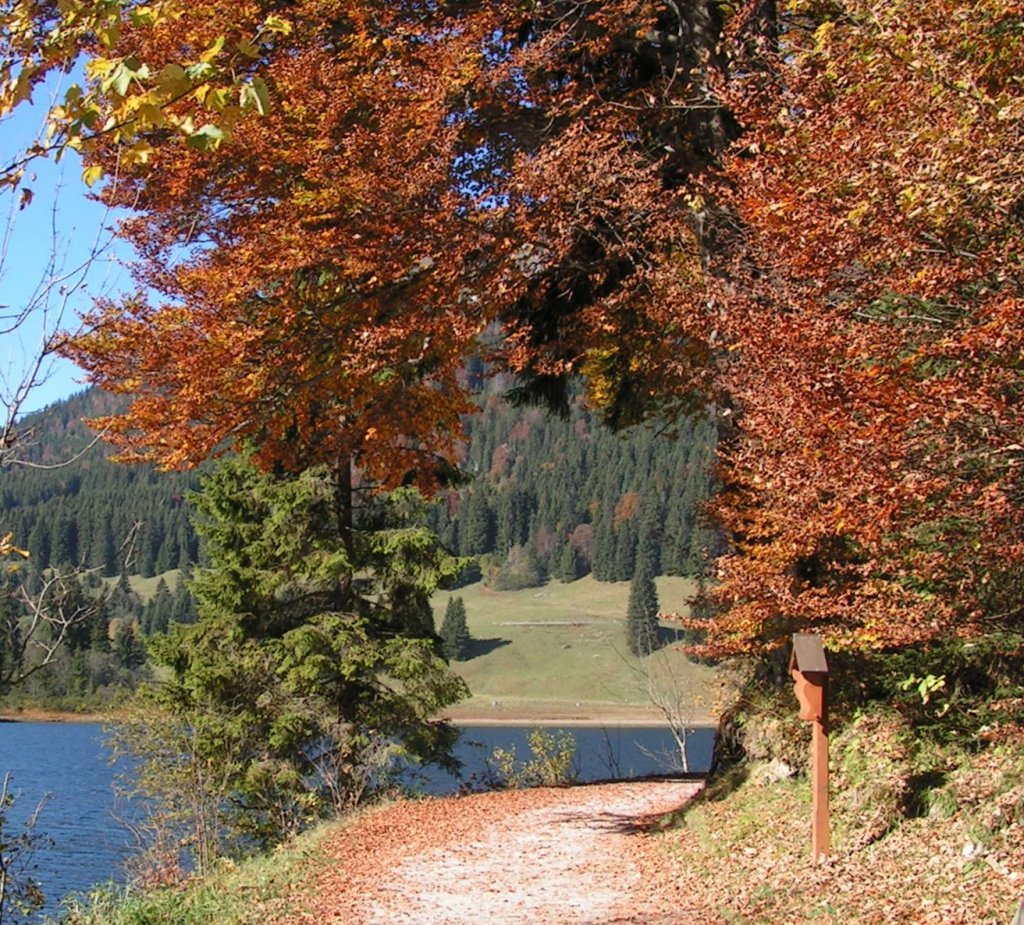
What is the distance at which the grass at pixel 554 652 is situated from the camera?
126 metres

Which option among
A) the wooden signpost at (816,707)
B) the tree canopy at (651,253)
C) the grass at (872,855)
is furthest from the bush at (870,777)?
the tree canopy at (651,253)

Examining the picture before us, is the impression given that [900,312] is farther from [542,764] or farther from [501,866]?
[542,764]

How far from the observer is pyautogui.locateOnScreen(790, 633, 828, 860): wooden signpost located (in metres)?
7.74

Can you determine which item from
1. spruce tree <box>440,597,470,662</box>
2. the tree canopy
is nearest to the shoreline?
spruce tree <box>440,597,470,662</box>

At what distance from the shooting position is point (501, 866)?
9805 millimetres

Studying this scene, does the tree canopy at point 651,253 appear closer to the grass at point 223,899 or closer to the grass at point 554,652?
the grass at point 223,899

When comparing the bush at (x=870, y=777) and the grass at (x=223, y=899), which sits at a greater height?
the bush at (x=870, y=777)

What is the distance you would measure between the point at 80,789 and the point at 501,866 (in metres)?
27.2

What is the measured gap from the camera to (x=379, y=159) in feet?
33.7

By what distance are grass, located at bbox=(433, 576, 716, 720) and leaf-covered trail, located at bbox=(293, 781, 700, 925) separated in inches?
3886

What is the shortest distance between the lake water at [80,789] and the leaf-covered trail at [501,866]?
9.61 ft

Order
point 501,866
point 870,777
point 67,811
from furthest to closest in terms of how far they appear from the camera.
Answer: point 67,811 < point 501,866 < point 870,777

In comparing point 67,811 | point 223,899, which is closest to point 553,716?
point 67,811

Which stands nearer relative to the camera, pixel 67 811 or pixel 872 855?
pixel 872 855
